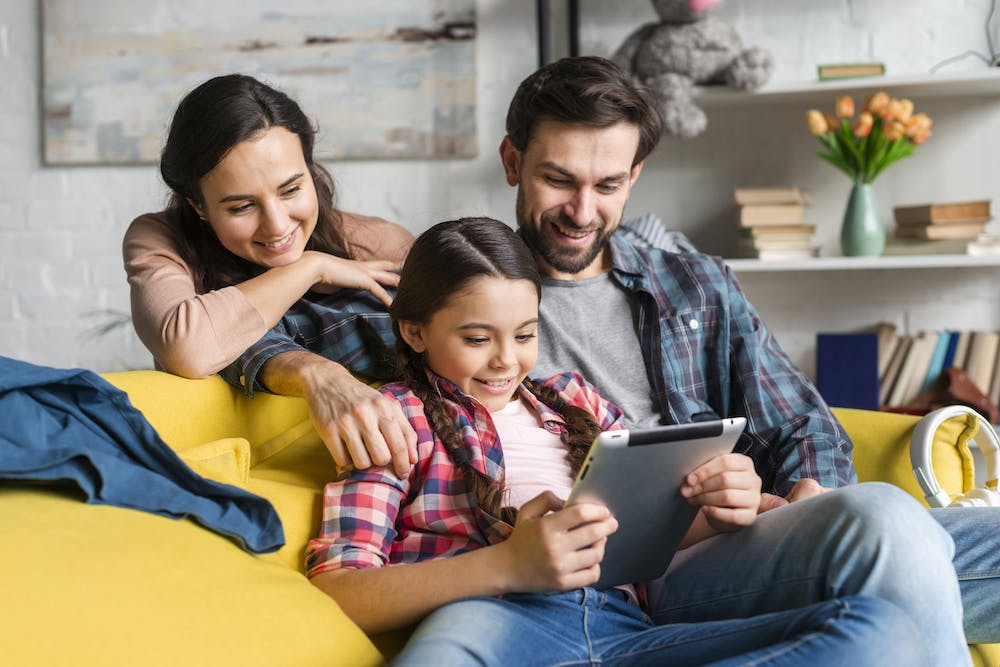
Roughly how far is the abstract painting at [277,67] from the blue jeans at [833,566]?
2.12 m

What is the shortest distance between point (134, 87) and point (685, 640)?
110 inches

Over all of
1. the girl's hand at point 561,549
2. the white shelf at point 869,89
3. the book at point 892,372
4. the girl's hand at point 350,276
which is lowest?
the book at point 892,372

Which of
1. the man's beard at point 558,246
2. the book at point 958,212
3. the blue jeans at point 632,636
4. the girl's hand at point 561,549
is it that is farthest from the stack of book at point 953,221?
the girl's hand at point 561,549

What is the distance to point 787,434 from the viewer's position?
1.67 m

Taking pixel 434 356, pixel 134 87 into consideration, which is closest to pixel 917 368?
pixel 434 356

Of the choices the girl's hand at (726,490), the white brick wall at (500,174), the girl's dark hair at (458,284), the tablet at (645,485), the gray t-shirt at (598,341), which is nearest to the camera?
the tablet at (645,485)

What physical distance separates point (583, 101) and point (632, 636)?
2.89 feet

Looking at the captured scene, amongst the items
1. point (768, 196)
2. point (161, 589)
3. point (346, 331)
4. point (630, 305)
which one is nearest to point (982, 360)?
point (768, 196)

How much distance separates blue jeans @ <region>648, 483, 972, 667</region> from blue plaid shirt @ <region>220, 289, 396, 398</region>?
61cm

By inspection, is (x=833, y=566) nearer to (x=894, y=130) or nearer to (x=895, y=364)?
(x=894, y=130)

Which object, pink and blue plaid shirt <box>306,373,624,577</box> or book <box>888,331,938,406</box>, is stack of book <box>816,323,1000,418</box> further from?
pink and blue plaid shirt <box>306,373,624,577</box>

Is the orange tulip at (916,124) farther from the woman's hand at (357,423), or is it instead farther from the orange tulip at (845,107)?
the woman's hand at (357,423)

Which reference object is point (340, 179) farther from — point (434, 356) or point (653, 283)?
point (434, 356)

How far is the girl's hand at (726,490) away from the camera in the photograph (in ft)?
3.88
